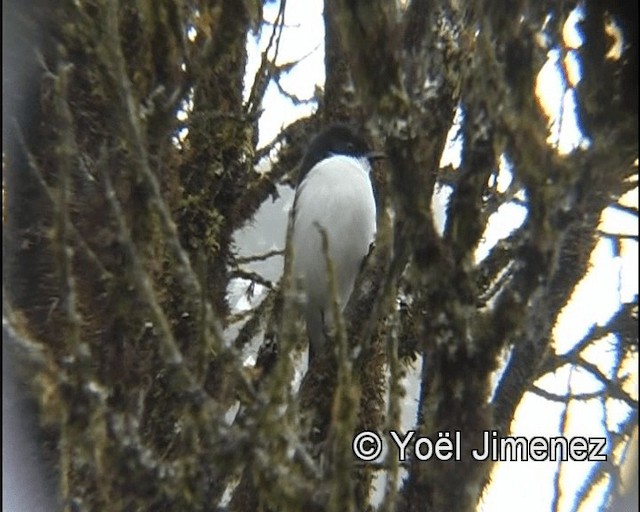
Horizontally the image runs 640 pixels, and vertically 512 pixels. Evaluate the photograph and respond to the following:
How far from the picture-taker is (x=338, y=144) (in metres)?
1.95

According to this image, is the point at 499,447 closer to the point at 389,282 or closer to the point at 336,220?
the point at 389,282

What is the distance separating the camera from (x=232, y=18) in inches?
53.1

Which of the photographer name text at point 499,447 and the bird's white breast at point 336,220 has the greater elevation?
the bird's white breast at point 336,220

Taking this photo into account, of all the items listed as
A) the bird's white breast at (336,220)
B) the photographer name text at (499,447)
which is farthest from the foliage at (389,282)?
the bird's white breast at (336,220)

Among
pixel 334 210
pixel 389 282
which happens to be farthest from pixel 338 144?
pixel 389 282

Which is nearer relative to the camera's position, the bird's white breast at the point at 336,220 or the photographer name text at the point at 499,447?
the photographer name text at the point at 499,447

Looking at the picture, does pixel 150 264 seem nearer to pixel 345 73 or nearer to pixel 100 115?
pixel 100 115

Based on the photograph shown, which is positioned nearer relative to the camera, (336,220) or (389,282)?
(389,282)

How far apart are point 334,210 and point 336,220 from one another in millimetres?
24

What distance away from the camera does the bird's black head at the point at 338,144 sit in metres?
1.94

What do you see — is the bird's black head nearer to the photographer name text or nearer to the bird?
the bird

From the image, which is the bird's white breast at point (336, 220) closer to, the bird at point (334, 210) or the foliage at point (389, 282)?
the bird at point (334, 210)

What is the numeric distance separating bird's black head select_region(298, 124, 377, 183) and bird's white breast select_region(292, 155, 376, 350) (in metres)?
0.02

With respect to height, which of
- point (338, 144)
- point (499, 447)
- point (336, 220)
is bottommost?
point (499, 447)
